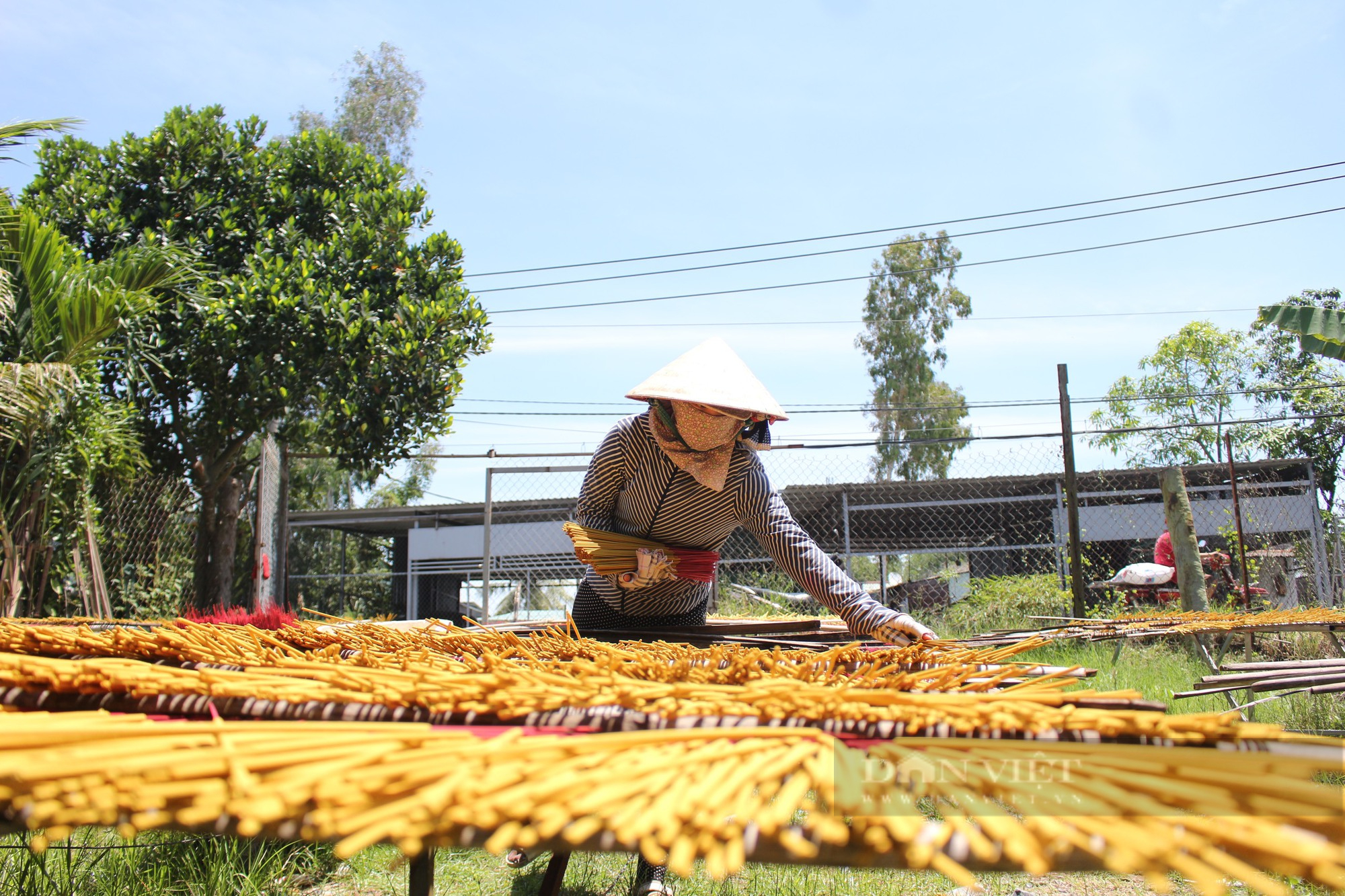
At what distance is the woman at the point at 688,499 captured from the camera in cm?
238

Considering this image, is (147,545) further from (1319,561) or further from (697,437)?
(1319,561)

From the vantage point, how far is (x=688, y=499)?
2662 mm

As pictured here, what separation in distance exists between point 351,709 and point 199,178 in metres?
8.91

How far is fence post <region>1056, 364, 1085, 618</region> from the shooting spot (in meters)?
6.05

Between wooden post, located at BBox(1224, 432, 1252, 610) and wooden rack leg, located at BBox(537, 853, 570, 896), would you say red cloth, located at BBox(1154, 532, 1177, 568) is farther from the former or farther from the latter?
wooden rack leg, located at BBox(537, 853, 570, 896)

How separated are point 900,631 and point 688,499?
86 cm

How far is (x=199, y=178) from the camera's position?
8195mm

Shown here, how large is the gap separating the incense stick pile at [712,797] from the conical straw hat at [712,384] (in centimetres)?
160

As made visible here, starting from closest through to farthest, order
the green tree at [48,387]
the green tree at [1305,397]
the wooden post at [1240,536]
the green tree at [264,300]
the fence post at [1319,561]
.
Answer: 1. the green tree at [48,387]
2. the wooden post at [1240,536]
3. the fence post at [1319,561]
4. the green tree at [264,300]
5. the green tree at [1305,397]

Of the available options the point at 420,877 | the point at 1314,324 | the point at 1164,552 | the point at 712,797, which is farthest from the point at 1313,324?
the point at 712,797

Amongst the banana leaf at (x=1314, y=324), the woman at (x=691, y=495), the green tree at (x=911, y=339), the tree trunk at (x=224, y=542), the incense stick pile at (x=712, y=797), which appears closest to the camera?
the incense stick pile at (x=712, y=797)

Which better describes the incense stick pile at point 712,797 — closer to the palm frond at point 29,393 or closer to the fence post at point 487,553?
the palm frond at point 29,393

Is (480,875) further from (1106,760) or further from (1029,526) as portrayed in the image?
(1029,526)

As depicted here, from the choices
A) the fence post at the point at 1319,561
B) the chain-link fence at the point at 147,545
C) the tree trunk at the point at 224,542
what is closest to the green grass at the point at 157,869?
the chain-link fence at the point at 147,545
